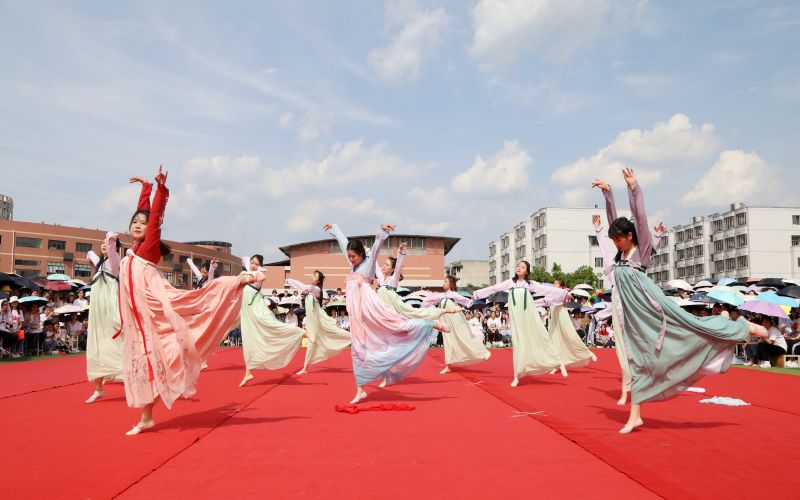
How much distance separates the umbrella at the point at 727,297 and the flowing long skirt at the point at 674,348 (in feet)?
41.9

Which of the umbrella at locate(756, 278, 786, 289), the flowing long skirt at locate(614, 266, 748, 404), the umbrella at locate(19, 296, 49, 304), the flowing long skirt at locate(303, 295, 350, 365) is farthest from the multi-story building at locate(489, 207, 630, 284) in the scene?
the flowing long skirt at locate(614, 266, 748, 404)

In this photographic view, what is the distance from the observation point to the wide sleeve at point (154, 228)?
18.9 feet

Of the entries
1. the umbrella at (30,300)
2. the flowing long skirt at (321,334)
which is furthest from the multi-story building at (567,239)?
the flowing long skirt at (321,334)

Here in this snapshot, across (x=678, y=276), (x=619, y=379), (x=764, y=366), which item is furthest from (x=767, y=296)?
(x=678, y=276)

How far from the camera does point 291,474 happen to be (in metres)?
3.92

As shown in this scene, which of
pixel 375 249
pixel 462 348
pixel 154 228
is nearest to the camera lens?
pixel 154 228

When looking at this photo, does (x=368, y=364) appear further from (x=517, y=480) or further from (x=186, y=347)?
(x=517, y=480)

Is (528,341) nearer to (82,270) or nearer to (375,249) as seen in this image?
(375,249)

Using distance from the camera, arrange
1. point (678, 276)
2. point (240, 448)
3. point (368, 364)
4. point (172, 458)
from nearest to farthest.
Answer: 1. point (172, 458)
2. point (240, 448)
3. point (368, 364)
4. point (678, 276)

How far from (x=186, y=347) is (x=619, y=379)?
24.6 ft

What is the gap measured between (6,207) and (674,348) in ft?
468

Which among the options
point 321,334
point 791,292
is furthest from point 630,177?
point 791,292

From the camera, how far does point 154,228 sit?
19.0 ft

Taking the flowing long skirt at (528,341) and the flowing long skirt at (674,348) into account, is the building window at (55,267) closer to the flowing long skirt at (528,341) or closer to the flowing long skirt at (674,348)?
the flowing long skirt at (528,341)
